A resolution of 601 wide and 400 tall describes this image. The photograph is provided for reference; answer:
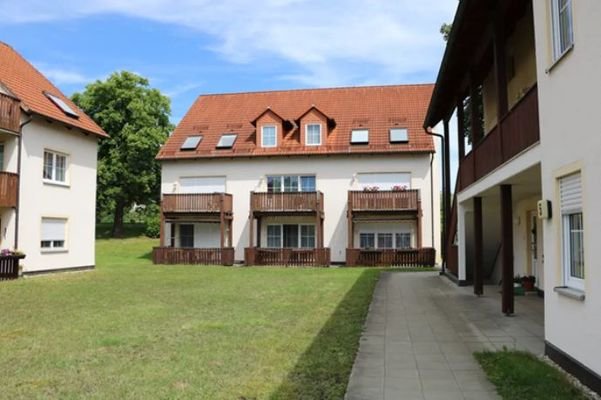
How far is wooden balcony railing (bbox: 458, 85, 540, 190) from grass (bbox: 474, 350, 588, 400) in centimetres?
289

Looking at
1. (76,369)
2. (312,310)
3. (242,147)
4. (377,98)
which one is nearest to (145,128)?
(242,147)

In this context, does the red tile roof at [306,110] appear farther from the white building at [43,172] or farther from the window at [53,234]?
the window at [53,234]

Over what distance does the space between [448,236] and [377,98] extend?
46.6 feet

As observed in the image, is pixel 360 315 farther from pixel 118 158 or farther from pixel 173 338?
pixel 118 158

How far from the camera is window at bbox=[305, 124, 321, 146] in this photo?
2820cm

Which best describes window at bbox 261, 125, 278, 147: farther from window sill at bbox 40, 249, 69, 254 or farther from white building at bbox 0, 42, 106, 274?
window sill at bbox 40, 249, 69, 254

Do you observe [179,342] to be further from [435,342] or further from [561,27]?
[561,27]

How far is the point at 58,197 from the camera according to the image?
67.9ft

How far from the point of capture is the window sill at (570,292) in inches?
215

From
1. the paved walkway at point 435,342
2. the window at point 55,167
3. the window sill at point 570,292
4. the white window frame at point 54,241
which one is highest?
the window at point 55,167

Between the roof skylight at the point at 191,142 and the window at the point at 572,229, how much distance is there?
25.0m

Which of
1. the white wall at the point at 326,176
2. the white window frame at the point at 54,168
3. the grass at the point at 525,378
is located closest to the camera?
the grass at the point at 525,378

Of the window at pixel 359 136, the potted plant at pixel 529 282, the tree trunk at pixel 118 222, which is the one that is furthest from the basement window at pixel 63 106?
the tree trunk at pixel 118 222

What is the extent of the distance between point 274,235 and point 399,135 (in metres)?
8.15
